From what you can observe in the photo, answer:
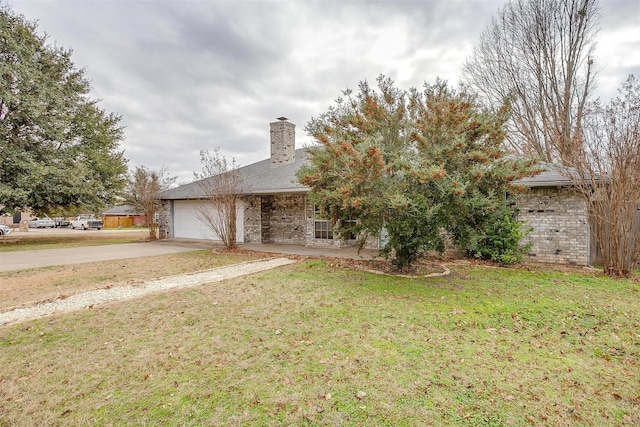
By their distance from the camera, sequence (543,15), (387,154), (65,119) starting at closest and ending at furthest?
(387,154) → (543,15) → (65,119)

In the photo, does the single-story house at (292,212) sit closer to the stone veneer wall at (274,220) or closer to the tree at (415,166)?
the stone veneer wall at (274,220)

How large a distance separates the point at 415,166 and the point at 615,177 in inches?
Answer: 181

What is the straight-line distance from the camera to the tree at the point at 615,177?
677 cm

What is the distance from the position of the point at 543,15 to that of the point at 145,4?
15.8 metres

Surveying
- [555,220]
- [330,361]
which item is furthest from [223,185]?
[555,220]

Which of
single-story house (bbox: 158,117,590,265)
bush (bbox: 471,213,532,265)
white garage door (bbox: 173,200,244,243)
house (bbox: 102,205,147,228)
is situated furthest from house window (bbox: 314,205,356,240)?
house (bbox: 102,205,147,228)

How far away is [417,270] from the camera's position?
304 inches

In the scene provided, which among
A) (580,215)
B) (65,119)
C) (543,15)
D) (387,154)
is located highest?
(543,15)

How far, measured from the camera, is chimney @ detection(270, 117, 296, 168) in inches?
587

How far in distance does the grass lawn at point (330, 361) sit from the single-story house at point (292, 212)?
380 centimetres

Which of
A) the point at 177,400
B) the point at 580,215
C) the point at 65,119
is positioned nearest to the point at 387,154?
the point at 177,400

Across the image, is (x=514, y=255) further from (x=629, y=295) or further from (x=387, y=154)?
(x=387, y=154)

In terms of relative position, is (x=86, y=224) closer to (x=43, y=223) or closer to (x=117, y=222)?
(x=117, y=222)

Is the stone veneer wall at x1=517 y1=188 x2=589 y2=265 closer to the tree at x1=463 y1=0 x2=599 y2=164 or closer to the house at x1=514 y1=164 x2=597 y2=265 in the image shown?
the house at x1=514 y1=164 x2=597 y2=265
